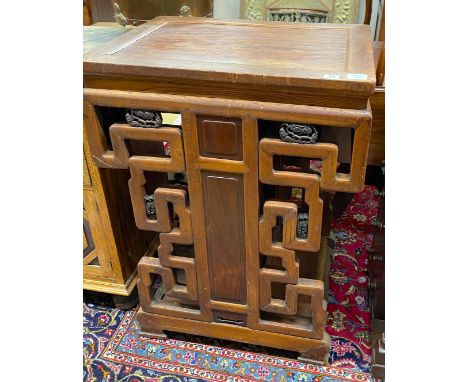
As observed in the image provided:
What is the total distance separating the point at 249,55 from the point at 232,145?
195mm

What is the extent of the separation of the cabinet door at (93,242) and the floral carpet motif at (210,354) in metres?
0.16

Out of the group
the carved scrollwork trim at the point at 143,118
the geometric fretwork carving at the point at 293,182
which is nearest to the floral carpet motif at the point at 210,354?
the geometric fretwork carving at the point at 293,182

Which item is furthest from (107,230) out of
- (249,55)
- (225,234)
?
(249,55)

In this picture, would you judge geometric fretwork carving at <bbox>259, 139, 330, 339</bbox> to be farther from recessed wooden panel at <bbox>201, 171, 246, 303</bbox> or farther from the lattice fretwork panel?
the lattice fretwork panel

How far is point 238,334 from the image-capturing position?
1.15 meters

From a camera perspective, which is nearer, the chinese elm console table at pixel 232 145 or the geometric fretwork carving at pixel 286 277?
the chinese elm console table at pixel 232 145

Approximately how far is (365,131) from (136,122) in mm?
460

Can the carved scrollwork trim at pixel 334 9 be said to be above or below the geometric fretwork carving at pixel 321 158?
above

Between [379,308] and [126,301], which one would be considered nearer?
[379,308]

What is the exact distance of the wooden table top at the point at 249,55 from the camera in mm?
799

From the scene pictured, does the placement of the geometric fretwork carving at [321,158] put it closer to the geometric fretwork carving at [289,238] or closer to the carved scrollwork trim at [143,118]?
the geometric fretwork carving at [289,238]

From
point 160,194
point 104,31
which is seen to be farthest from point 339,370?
point 104,31

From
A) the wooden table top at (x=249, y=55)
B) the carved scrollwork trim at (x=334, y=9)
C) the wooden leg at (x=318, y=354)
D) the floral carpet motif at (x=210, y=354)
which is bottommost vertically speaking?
the floral carpet motif at (x=210, y=354)

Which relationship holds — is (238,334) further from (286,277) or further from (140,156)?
(140,156)
